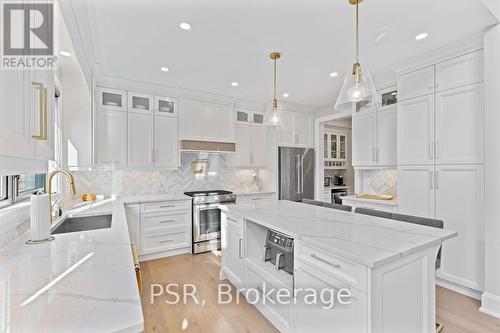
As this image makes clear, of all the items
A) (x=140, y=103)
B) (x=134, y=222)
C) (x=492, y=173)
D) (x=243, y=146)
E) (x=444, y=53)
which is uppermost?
(x=444, y=53)

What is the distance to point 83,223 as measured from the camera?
2201 millimetres

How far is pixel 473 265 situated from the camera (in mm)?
2285

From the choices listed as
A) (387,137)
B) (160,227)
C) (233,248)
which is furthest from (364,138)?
(160,227)

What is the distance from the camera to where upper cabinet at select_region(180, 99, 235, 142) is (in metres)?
3.79

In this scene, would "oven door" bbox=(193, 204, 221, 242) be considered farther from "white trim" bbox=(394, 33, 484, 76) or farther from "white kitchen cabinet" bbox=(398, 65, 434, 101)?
"white trim" bbox=(394, 33, 484, 76)

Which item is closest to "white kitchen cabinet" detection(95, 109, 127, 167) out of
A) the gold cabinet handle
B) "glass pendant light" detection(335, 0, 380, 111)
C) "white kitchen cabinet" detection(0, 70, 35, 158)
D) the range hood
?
the range hood

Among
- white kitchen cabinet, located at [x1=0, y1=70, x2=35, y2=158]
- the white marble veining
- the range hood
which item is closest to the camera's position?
the white marble veining

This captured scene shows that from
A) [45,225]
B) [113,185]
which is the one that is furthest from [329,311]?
[113,185]

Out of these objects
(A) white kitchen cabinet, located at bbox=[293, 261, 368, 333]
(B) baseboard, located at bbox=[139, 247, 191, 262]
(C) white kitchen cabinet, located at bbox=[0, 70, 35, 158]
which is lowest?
(B) baseboard, located at bbox=[139, 247, 191, 262]

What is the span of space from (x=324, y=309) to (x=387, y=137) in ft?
8.90

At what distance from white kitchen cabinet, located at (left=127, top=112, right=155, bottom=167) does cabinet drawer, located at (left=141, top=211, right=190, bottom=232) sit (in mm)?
772

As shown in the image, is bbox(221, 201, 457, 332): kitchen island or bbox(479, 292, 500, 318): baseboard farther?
bbox(479, 292, 500, 318): baseboard

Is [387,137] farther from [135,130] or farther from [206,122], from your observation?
[135,130]

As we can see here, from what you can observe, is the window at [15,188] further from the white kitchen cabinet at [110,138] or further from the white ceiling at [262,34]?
the white ceiling at [262,34]
